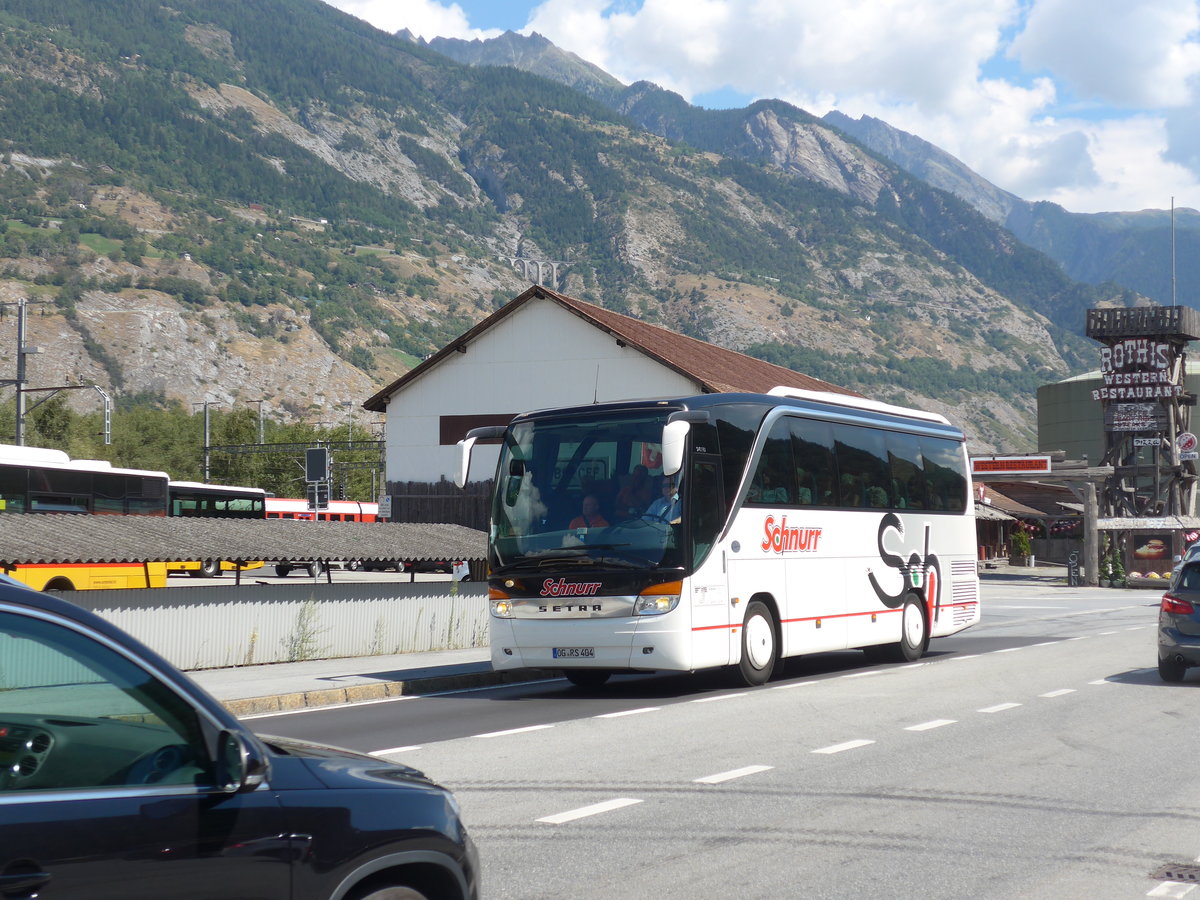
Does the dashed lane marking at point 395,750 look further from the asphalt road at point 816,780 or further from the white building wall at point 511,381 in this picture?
the white building wall at point 511,381

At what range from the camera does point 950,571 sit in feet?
68.8

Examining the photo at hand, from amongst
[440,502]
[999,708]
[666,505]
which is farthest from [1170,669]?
[440,502]

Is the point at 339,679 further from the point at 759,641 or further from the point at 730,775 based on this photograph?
the point at 730,775

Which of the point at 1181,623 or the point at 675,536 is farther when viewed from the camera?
the point at 1181,623

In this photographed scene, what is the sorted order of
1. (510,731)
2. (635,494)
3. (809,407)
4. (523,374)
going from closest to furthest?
1. (510,731)
2. (635,494)
3. (809,407)
4. (523,374)

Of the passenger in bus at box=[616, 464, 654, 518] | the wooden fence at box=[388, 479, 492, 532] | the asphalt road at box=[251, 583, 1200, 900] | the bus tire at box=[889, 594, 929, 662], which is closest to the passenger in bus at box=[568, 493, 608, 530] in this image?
the passenger in bus at box=[616, 464, 654, 518]

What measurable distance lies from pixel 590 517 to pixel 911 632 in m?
7.05

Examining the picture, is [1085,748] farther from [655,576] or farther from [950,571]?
[950,571]

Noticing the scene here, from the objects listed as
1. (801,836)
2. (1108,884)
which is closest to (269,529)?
(801,836)

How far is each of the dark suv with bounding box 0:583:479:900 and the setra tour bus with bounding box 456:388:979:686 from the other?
9.95 m

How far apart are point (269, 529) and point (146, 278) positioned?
16262 cm

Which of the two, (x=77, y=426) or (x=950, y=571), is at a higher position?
(x=77, y=426)

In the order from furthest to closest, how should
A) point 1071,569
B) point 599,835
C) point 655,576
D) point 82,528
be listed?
point 1071,569, point 82,528, point 655,576, point 599,835

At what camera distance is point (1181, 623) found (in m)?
15.5
